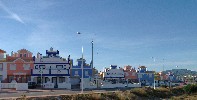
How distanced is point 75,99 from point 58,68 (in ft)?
131

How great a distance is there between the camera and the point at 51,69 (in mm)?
75625

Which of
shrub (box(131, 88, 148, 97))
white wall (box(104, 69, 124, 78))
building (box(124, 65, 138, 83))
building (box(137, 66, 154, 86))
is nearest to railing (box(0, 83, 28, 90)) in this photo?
shrub (box(131, 88, 148, 97))

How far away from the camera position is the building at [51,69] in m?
74.8

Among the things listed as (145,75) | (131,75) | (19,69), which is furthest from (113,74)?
(19,69)

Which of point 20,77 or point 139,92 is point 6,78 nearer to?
point 20,77

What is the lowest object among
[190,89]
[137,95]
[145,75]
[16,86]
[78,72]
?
[190,89]

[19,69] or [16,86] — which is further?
[19,69]

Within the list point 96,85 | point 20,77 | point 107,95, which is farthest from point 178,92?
point 20,77

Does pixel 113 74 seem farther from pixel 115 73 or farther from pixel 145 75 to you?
pixel 145 75

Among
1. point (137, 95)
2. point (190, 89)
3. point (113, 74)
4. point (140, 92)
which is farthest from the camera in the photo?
point (113, 74)

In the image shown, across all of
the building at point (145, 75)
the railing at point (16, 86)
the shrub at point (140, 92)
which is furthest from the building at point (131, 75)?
the railing at point (16, 86)

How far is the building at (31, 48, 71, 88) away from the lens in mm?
74800

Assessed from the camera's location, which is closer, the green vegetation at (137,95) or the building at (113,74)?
the green vegetation at (137,95)

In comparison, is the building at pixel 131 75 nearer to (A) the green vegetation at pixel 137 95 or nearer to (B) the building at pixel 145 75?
(B) the building at pixel 145 75
